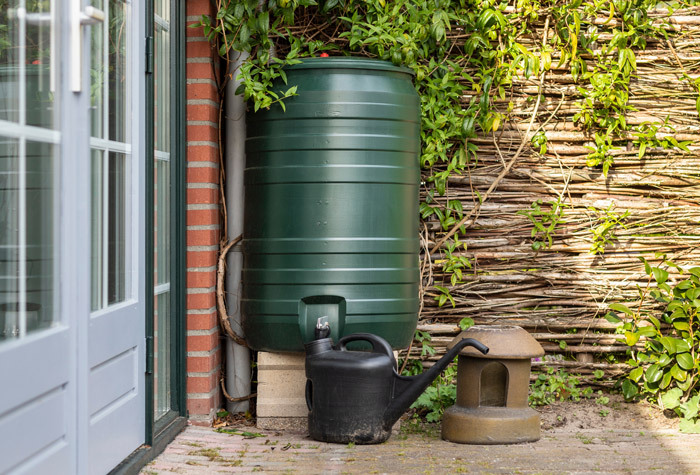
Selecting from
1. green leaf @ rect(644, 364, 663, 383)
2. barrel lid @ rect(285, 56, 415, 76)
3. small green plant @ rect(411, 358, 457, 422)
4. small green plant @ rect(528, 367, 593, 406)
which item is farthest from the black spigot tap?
green leaf @ rect(644, 364, 663, 383)

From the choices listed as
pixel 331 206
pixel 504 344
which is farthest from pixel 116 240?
pixel 504 344

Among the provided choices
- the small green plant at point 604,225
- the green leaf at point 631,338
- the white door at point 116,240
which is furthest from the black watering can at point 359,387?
the small green plant at point 604,225

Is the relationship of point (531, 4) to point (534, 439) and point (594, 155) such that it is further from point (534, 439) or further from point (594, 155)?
point (534, 439)

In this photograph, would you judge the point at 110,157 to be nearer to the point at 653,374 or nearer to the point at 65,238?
the point at 65,238

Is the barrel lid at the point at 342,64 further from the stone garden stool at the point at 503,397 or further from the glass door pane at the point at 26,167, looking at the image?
the glass door pane at the point at 26,167

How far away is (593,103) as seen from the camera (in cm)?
400

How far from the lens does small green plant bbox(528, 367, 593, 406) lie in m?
3.86

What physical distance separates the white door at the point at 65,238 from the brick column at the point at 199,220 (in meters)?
0.73

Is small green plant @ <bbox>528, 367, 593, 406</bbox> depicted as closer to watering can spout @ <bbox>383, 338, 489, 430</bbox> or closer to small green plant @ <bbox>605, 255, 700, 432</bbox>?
small green plant @ <bbox>605, 255, 700, 432</bbox>

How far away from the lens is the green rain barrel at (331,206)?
10.9 ft

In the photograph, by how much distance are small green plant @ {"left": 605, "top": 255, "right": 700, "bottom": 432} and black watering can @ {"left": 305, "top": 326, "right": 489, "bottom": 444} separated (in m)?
1.01

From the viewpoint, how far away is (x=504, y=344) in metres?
3.35

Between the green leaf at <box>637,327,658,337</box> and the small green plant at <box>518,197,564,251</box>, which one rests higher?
the small green plant at <box>518,197,564,251</box>

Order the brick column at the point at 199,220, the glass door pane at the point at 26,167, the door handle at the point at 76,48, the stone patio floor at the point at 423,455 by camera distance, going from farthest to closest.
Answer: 1. the brick column at the point at 199,220
2. the stone patio floor at the point at 423,455
3. the door handle at the point at 76,48
4. the glass door pane at the point at 26,167
